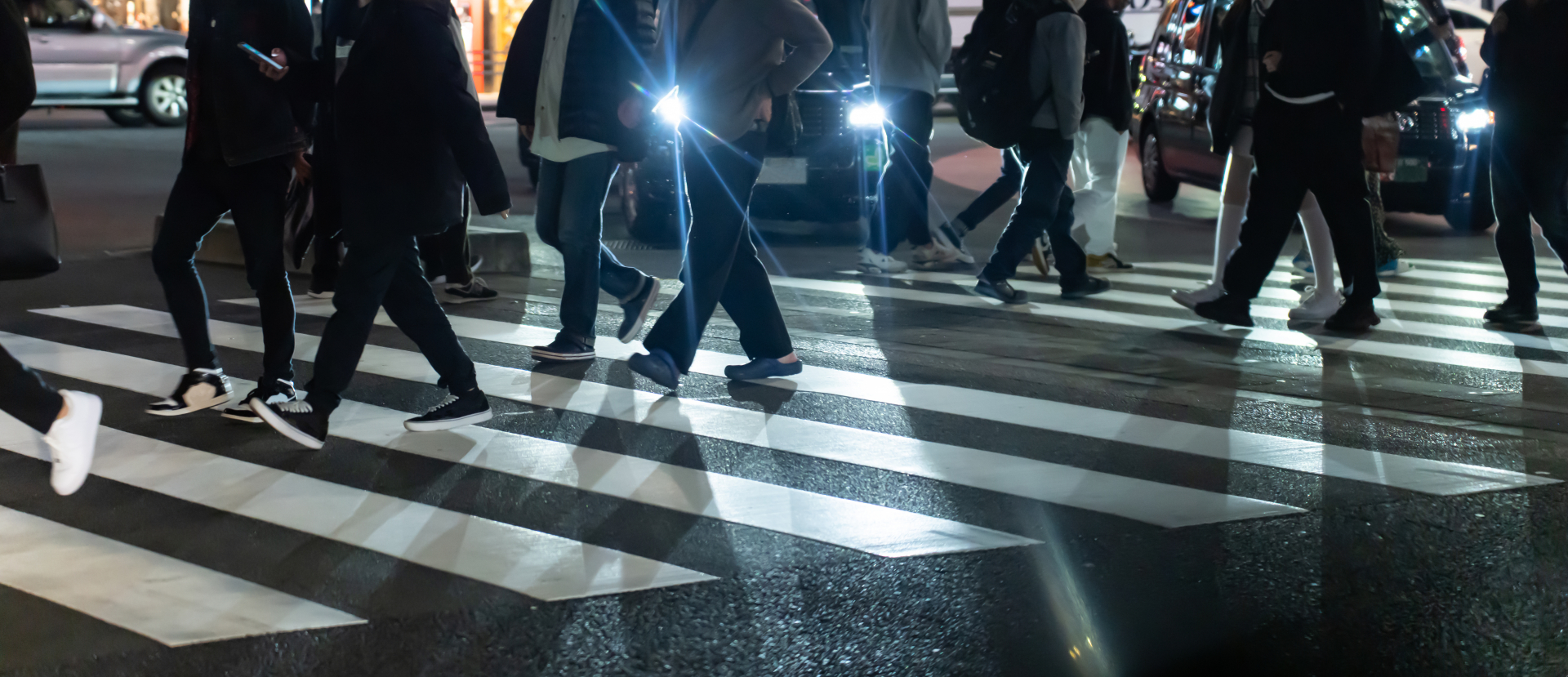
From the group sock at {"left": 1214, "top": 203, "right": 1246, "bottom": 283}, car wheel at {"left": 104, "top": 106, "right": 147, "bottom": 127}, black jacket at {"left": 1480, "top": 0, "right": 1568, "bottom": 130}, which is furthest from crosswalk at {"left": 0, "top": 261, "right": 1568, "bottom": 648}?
car wheel at {"left": 104, "top": 106, "right": 147, "bottom": 127}

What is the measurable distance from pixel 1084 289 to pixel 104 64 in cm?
1567

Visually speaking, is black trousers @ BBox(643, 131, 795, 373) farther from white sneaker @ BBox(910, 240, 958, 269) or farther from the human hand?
white sneaker @ BBox(910, 240, 958, 269)

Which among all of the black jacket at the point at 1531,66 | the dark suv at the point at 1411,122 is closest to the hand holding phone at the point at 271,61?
the black jacket at the point at 1531,66

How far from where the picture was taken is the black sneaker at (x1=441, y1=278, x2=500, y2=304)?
25.9 ft

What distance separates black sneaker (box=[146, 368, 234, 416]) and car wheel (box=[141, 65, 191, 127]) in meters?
16.1

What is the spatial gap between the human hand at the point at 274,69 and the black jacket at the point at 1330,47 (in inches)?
170

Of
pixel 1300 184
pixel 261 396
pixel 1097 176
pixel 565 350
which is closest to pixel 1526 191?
pixel 1300 184

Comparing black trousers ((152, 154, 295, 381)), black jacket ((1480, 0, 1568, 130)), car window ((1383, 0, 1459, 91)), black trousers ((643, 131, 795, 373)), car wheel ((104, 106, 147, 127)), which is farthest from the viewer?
car wheel ((104, 106, 147, 127))

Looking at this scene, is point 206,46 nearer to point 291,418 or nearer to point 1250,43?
point 291,418

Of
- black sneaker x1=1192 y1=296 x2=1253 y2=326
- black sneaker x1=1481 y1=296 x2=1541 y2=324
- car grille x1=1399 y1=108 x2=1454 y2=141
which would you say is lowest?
black sneaker x1=1192 y1=296 x2=1253 y2=326

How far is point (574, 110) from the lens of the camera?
5.62 metres

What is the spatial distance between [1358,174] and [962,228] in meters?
3.14

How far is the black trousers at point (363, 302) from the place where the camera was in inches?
185

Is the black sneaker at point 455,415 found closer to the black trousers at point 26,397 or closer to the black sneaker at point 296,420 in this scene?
the black sneaker at point 296,420
